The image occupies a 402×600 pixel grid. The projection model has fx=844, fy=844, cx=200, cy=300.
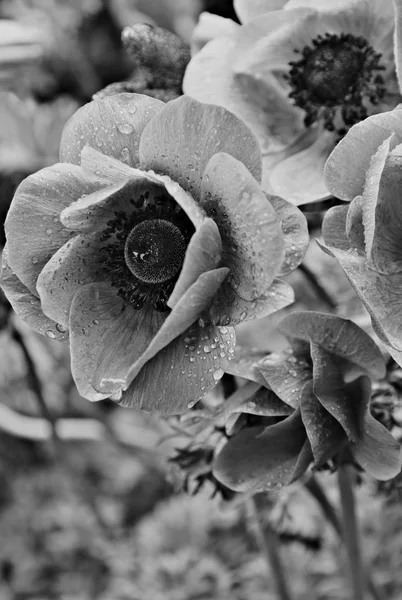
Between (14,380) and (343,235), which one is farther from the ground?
(343,235)

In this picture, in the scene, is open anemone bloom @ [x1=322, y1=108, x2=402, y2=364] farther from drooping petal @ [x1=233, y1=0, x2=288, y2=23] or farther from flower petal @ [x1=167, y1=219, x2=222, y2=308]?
drooping petal @ [x1=233, y1=0, x2=288, y2=23]

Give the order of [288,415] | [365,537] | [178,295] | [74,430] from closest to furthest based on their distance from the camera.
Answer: [178,295] < [288,415] < [365,537] < [74,430]

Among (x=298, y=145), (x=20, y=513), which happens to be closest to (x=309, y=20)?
(x=298, y=145)

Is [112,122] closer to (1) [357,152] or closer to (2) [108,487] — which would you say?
(1) [357,152]

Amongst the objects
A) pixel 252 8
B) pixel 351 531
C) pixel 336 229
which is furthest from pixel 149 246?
pixel 351 531

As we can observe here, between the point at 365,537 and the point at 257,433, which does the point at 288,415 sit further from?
the point at 365,537

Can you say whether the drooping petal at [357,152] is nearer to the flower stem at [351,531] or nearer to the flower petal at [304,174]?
the flower petal at [304,174]

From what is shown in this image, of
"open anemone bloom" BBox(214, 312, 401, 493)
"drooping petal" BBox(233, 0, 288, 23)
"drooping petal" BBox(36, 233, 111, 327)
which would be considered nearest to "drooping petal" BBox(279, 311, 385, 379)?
"open anemone bloom" BBox(214, 312, 401, 493)
